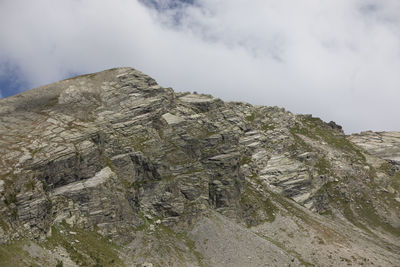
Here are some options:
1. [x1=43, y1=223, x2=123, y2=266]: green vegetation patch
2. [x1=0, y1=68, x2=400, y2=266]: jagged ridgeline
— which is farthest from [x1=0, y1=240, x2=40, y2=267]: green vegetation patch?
[x1=43, y1=223, x2=123, y2=266]: green vegetation patch

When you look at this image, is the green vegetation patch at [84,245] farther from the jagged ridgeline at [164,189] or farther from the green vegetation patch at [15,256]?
the green vegetation patch at [15,256]

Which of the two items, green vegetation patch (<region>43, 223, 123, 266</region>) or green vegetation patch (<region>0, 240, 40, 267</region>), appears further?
green vegetation patch (<region>43, 223, 123, 266</region>)

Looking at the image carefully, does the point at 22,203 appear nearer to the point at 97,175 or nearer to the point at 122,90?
the point at 97,175

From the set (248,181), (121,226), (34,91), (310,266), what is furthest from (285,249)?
(34,91)

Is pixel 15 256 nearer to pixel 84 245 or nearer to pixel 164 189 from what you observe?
pixel 84 245

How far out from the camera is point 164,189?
9462 cm

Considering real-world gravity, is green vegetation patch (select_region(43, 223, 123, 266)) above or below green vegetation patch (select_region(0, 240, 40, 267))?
below

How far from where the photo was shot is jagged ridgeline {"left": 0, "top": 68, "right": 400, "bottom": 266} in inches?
2835

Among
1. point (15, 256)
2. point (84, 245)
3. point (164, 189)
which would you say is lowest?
point (84, 245)

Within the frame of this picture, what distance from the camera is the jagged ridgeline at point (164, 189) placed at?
2835 inches

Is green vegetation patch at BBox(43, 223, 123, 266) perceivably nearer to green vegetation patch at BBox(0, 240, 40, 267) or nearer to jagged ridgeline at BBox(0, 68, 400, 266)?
jagged ridgeline at BBox(0, 68, 400, 266)

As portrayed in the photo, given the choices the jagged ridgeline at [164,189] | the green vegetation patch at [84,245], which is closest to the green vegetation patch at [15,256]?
the jagged ridgeline at [164,189]

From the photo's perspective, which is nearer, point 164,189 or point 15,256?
point 15,256

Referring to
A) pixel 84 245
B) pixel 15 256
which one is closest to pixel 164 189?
pixel 84 245
